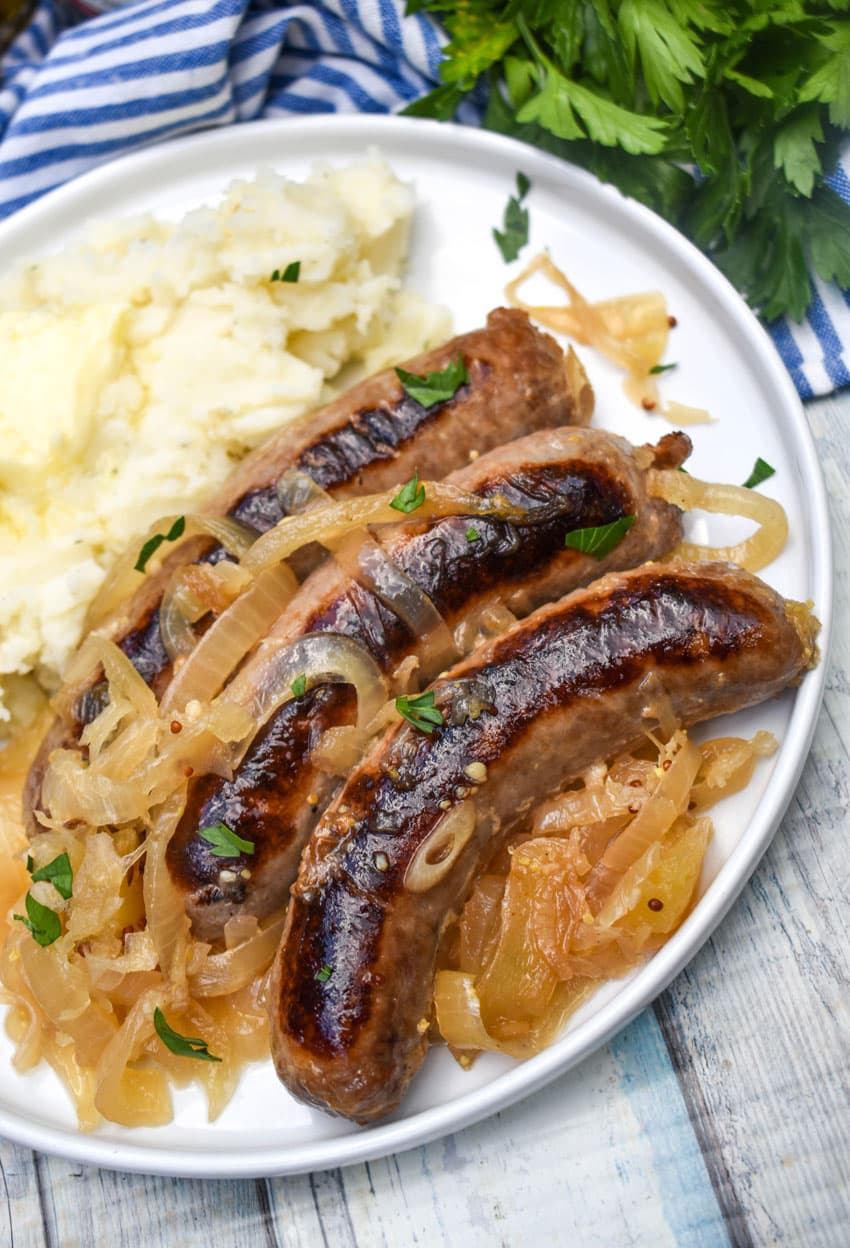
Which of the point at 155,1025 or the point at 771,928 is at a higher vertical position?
the point at 155,1025

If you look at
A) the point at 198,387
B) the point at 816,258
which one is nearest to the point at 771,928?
the point at 816,258

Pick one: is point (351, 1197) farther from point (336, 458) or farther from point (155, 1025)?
point (336, 458)

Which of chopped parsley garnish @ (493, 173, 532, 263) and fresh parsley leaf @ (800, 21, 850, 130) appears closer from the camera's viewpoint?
fresh parsley leaf @ (800, 21, 850, 130)

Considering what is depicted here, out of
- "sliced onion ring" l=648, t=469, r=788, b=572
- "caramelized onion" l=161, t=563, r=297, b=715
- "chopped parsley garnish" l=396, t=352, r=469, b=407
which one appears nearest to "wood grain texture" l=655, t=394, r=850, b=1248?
"sliced onion ring" l=648, t=469, r=788, b=572

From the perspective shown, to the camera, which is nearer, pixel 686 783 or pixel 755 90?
pixel 686 783

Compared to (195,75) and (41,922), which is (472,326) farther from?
(41,922)

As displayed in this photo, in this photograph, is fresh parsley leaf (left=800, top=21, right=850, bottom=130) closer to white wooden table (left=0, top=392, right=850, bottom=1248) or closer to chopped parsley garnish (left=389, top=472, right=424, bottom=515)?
chopped parsley garnish (left=389, top=472, right=424, bottom=515)

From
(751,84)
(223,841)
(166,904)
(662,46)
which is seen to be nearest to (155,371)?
(223,841)
